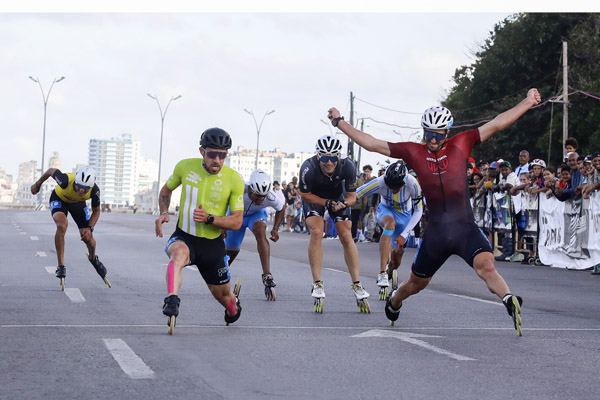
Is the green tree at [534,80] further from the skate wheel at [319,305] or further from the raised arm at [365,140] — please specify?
the raised arm at [365,140]

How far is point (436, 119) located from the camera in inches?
362

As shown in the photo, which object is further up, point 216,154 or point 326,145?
point 326,145

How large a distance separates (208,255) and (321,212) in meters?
3.17

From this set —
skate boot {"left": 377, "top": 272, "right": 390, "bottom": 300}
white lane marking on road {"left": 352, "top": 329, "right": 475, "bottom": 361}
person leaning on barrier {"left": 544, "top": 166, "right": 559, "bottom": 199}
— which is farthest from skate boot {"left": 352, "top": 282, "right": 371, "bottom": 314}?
person leaning on barrier {"left": 544, "top": 166, "right": 559, "bottom": 199}

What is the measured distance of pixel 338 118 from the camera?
30.8 feet

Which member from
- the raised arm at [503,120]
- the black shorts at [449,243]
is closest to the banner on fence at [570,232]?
the raised arm at [503,120]

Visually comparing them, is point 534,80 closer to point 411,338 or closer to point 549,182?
point 549,182

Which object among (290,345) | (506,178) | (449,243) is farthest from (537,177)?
(290,345)

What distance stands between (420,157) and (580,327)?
7.85 feet

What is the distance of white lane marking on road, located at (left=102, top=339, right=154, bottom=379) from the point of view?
6.61 meters

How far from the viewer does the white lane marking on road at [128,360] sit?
6.61 metres

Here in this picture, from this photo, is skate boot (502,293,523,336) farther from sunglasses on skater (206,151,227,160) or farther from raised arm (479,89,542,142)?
sunglasses on skater (206,151,227,160)

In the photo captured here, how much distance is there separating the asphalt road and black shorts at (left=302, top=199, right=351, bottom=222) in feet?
3.35

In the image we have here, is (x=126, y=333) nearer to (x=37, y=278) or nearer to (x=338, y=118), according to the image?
(x=338, y=118)
